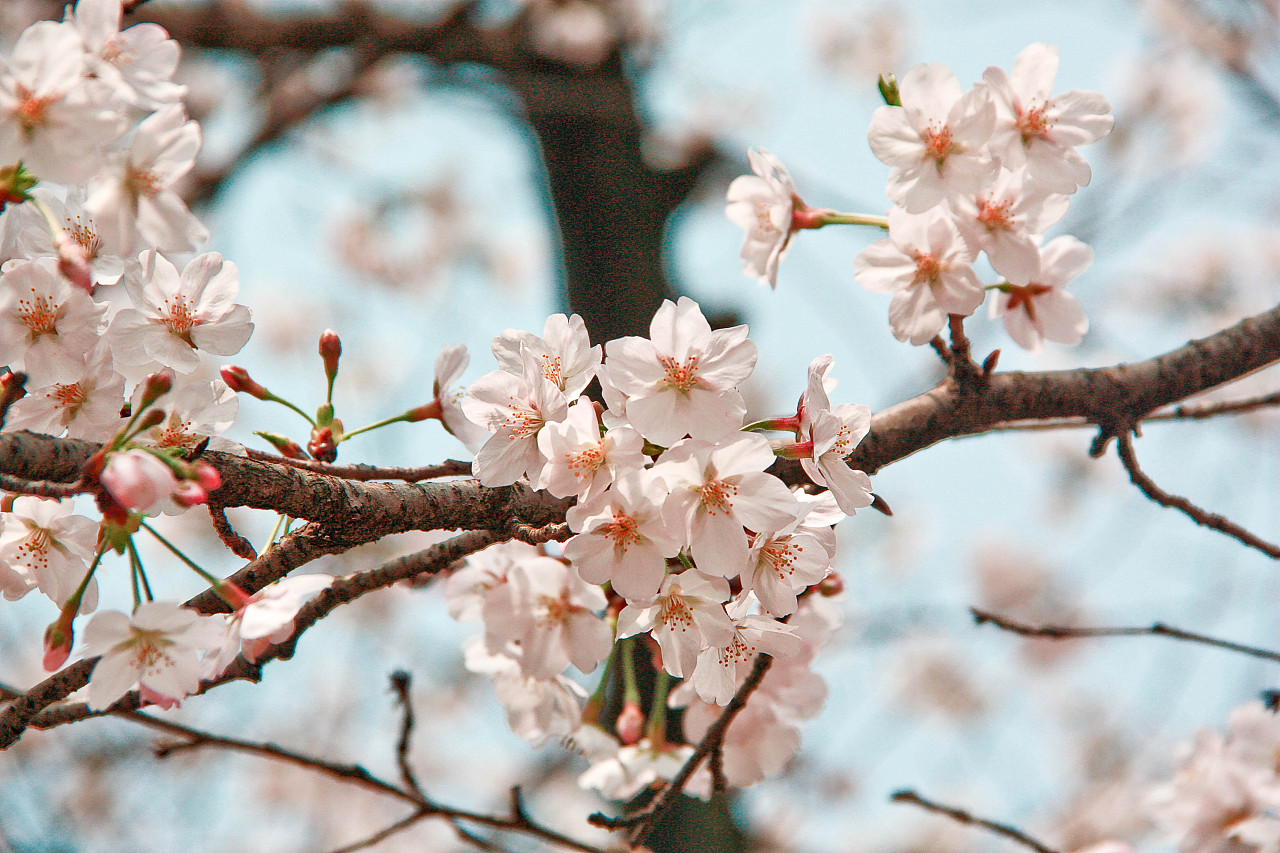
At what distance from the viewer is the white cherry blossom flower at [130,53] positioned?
0.88 meters

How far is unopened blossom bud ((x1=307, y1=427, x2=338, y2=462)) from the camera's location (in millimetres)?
1091

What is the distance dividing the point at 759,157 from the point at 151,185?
0.81 meters

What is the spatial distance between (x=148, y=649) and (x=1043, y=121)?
1265 mm

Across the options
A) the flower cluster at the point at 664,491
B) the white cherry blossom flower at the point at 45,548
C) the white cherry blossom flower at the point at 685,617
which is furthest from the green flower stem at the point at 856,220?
the white cherry blossom flower at the point at 45,548

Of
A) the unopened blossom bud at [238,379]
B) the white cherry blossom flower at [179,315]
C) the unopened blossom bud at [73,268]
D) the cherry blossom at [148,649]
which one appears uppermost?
the unopened blossom bud at [73,268]

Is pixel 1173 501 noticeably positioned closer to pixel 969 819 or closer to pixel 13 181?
pixel 969 819

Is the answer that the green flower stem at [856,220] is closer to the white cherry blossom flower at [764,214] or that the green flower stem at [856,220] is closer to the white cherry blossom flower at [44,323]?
the white cherry blossom flower at [764,214]

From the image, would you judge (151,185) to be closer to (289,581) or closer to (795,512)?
(289,581)

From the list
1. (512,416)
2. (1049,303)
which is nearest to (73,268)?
(512,416)

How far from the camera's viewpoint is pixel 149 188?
0.91 meters

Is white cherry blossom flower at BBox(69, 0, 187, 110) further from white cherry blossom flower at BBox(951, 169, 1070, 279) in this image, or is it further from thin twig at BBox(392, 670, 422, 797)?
white cherry blossom flower at BBox(951, 169, 1070, 279)

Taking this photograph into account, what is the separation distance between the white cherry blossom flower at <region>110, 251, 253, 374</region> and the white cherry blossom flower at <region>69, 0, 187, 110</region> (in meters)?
0.20

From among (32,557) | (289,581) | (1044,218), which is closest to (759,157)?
(1044,218)

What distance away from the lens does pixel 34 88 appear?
82cm
